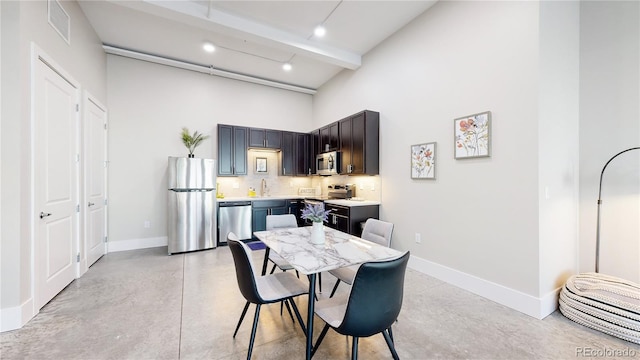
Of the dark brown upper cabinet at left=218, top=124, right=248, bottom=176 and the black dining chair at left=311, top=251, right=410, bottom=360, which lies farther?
the dark brown upper cabinet at left=218, top=124, right=248, bottom=176

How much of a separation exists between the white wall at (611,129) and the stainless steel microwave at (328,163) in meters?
3.23

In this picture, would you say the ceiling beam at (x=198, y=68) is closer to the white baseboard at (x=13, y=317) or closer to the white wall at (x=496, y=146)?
the white wall at (x=496, y=146)

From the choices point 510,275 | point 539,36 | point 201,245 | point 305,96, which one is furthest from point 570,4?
point 201,245

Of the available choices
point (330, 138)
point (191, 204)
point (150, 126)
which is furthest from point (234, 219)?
point (330, 138)

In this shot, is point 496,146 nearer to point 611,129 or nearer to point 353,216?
point 611,129

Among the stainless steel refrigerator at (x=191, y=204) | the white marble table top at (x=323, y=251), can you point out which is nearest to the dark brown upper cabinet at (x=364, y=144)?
the white marble table top at (x=323, y=251)

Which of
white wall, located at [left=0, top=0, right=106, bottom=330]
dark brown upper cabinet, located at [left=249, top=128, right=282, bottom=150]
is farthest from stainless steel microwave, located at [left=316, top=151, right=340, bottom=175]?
white wall, located at [left=0, top=0, right=106, bottom=330]

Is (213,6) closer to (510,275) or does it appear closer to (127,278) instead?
(127,278)

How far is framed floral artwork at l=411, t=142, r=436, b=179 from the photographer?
3.24 m

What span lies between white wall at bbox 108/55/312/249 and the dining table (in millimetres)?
3451

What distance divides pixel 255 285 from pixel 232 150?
3.92m

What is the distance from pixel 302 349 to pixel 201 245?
10.6 ft

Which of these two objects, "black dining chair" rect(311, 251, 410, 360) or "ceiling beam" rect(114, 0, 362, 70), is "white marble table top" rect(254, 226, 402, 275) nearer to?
"black dining chair" rect(311, 251, 410, 360)

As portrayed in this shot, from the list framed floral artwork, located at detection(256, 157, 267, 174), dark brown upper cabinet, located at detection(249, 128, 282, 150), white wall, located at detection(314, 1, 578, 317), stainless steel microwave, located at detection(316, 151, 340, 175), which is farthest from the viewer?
framed floral artwork, located at detection(256, 157, 267, 174)
